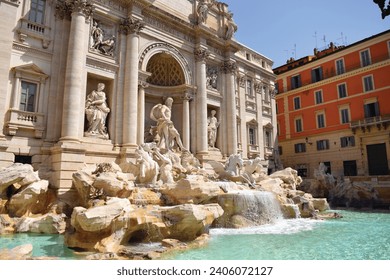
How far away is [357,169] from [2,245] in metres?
24.0

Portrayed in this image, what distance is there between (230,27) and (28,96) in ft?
44.4

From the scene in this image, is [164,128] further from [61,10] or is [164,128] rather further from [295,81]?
[295,81]

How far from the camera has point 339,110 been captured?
24.9 metres

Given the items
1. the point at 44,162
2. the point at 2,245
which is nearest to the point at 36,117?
the point at 44,162

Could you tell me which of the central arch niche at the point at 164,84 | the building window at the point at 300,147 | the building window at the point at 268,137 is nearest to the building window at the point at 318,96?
the building window at the point at 300,147

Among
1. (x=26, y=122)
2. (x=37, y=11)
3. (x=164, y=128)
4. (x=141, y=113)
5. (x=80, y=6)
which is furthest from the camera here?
(x=164, y=128)

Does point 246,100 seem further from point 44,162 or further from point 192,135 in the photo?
point 44,162

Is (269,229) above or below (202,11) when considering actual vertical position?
below

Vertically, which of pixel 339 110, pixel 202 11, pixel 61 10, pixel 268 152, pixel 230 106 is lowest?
pixel 268 152

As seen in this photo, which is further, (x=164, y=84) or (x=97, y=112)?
(x=164, y=84)

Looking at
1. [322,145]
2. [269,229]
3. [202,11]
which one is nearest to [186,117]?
[202,11]

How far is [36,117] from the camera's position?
11.4m

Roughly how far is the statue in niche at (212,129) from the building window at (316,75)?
43.0ft

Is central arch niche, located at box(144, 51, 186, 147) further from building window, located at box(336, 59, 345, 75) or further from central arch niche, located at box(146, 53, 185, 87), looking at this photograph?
building window, located at box(336, 59, 345, 75)
